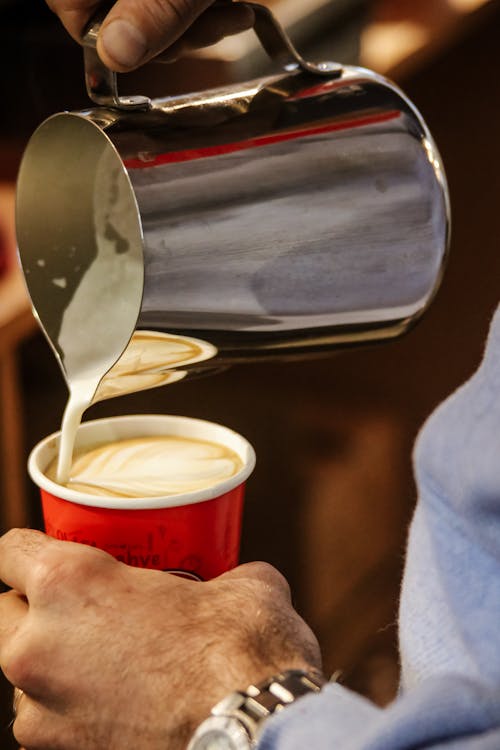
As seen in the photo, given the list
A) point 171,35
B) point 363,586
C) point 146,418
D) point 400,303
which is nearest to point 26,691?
point 146,418

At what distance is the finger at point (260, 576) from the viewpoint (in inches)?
30.0

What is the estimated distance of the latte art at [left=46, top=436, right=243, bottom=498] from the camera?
797mm

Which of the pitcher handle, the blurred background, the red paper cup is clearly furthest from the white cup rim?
the blurred background

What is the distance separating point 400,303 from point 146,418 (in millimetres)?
233

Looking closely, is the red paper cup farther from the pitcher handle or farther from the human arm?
the pitcher handle

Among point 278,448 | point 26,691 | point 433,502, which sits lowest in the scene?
point 278,448

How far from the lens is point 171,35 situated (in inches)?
33.8

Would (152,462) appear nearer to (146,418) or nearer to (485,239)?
(146,418)

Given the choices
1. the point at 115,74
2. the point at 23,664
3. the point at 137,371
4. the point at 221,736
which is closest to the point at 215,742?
the point at 221,736

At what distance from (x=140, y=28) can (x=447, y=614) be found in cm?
48

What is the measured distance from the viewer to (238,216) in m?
0.75

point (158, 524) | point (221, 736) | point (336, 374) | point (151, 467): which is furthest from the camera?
point (336, 374)

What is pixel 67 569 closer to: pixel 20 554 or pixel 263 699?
pixel 20 554

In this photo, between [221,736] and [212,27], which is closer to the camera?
[221,736]
